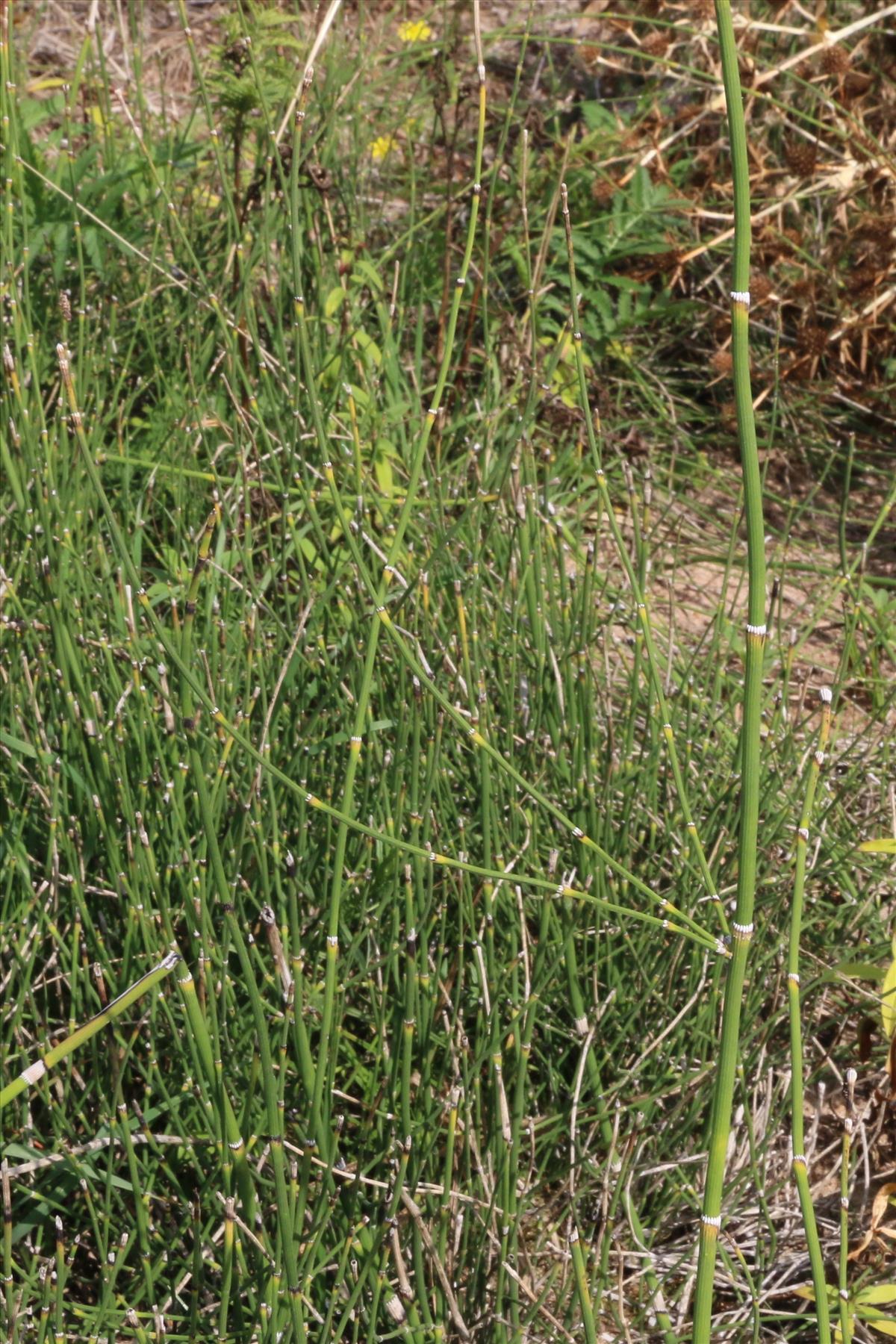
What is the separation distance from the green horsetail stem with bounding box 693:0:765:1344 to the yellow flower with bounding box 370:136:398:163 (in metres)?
2.14

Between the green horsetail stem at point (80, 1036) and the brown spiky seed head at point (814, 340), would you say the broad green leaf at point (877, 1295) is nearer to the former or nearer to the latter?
the green horsetail stem at point (80, 1036)

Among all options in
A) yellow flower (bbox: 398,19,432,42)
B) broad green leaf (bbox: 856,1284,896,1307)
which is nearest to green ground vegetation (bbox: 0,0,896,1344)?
broad green leaf (bbox: 856,1284,896,1307)

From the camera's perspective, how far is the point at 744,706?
2.68 ft

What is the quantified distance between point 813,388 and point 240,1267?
202 centimetres

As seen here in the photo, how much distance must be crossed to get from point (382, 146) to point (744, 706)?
7.93 ft

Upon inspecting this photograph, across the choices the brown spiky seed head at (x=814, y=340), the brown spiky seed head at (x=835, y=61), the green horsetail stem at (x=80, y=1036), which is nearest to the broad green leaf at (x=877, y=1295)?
the green horsetail stem at (x=80, y=1036)

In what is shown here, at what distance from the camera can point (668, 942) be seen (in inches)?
57.7

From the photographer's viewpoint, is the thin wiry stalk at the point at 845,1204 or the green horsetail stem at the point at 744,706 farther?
the thin wiry stalk at the point at 845,1204

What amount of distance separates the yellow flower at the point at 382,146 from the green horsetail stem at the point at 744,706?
2.14 meters

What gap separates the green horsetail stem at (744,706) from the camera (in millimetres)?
713

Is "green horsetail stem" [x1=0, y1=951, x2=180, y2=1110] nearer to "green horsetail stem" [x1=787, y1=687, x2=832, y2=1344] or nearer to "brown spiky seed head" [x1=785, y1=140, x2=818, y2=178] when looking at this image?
"green horsetail stem" [x1=787, y1=687, x2=832, y2=1344]

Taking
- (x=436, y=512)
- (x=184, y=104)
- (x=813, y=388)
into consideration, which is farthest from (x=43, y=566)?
(x=184, y=104)

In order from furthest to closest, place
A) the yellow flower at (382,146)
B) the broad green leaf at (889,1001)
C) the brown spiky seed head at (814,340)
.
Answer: the yellow flower at (382,146), the brown spiky seed head at (814,340), the broad green leaf at (889,1001)

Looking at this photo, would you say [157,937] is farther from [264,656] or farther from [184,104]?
[184,104]
